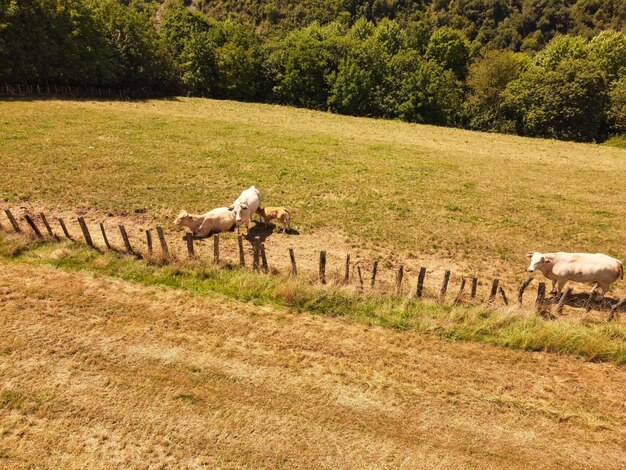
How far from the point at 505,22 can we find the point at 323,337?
14973 cm

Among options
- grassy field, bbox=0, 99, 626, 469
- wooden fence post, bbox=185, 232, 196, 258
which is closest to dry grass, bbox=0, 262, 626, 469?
grassy field, bbox=0, 99, 626, 469

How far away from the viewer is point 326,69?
58.1 meters

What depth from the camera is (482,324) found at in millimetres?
9797

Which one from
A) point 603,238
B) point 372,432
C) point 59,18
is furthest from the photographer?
point 59,18

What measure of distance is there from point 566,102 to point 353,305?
46.5 meters

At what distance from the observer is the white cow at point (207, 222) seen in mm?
14273

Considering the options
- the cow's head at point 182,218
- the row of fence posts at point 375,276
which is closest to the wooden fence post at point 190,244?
the row of fence posts at point 375,276

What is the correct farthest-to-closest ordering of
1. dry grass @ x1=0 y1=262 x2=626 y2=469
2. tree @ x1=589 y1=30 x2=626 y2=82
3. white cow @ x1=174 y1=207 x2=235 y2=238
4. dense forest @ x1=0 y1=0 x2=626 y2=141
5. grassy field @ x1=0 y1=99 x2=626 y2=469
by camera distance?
tree @ x1=589 y1=30 x2=626 y2=82 → dense forest @ x1=0 y1=0 x2=626 y2=141 → white cow @ x1=174 y1=207 x2=235 y2=238 → grassy field @ x1=0 y1=99 x2=626 y2=469 → dry grass @ x1=0 y1=262 x2=626 y2=469

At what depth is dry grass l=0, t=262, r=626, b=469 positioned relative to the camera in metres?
6.61

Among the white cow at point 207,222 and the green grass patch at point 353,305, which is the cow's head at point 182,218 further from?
the green grass patch at point 353,305

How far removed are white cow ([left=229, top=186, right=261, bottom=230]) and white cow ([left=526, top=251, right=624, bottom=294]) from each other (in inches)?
376

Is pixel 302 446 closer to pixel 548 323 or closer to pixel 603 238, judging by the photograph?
pixel 548 323

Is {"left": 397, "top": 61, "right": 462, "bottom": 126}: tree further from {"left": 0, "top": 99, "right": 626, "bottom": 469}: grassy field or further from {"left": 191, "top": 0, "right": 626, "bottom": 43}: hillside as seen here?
{"left": 191, "top": 0, "right": 626, "bottom": 43}: hillside

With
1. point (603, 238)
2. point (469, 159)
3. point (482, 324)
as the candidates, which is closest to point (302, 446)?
point (482, 324)
